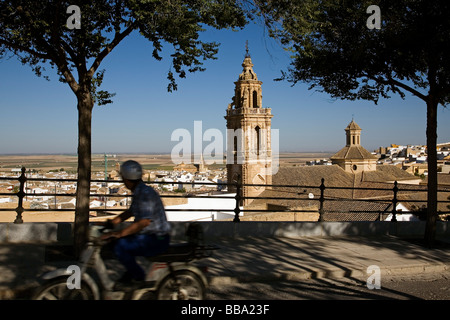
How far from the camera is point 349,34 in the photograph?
31.3 ft

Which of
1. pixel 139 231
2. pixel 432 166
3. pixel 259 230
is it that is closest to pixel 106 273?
pixel 139 231

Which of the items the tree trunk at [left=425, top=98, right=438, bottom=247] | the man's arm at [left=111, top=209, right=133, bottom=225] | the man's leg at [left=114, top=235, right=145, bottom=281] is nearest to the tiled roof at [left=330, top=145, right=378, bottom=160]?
the tree trunk at [left=425, top=98, right=438, bottom=247]

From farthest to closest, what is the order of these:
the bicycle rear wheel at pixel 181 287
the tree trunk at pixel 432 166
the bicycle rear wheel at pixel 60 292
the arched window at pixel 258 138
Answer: the arched window at pixel 258 138 → the tree trunk at pixel 432 166 → the bicycle rear wheel at pixel 181 287 → the bicycle rear wheel at pixel 60 292

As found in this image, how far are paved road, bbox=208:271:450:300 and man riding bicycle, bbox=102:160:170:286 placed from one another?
153 cm

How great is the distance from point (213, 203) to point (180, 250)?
89.9 ft

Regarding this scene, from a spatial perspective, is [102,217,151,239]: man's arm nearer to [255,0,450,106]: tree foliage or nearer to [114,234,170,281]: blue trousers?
[114,234,170,281]: blue trousers

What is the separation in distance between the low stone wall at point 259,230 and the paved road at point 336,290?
9.17 feet

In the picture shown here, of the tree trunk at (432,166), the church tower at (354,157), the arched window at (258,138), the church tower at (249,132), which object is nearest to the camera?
the tree trunk at (432,166)

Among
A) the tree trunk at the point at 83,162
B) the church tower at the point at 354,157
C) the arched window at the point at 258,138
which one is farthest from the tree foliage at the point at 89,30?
the church tower at the point at 354,157

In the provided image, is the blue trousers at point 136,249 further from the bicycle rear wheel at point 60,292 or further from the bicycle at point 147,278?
the bicycle rear wheel at point 60,292

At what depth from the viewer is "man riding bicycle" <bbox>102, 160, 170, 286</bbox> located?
4.32 m

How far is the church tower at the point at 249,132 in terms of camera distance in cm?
7131

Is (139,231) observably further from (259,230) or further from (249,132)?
(249,132)
